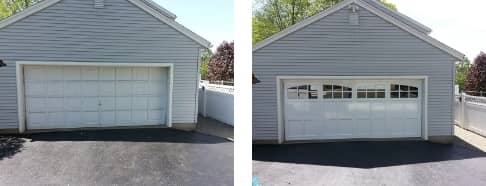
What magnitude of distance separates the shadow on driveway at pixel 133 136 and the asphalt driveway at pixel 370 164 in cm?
59

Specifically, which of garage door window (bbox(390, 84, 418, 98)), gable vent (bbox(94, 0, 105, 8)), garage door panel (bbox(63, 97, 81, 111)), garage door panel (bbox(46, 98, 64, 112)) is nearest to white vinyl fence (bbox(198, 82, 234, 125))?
garage door panel (bbox(63, 97, 81, 111))

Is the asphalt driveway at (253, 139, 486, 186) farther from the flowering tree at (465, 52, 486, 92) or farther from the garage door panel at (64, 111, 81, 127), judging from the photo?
the garage door panel at (64, 111, 81, 127)

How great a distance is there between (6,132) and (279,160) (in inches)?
90.8

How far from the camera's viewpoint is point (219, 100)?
10.5ft

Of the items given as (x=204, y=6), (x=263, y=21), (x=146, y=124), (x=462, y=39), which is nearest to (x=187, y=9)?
(x=204, y=6)

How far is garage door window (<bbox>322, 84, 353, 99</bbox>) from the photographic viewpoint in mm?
4422

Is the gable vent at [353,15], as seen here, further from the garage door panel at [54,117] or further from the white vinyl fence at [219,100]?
the garage door panel at [54,117]

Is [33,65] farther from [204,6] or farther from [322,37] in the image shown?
[322,37]

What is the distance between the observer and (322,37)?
4.36 m

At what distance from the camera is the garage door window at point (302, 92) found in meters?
4.29

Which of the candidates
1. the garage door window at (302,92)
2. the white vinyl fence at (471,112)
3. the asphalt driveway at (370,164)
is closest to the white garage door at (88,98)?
the asphalt driveway at (370,164)

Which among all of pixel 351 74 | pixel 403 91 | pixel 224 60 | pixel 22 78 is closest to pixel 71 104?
pixel 22 78

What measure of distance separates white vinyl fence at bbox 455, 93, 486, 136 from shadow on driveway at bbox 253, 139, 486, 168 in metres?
0.32

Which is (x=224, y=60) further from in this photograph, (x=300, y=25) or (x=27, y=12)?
(x=27, y=12)
